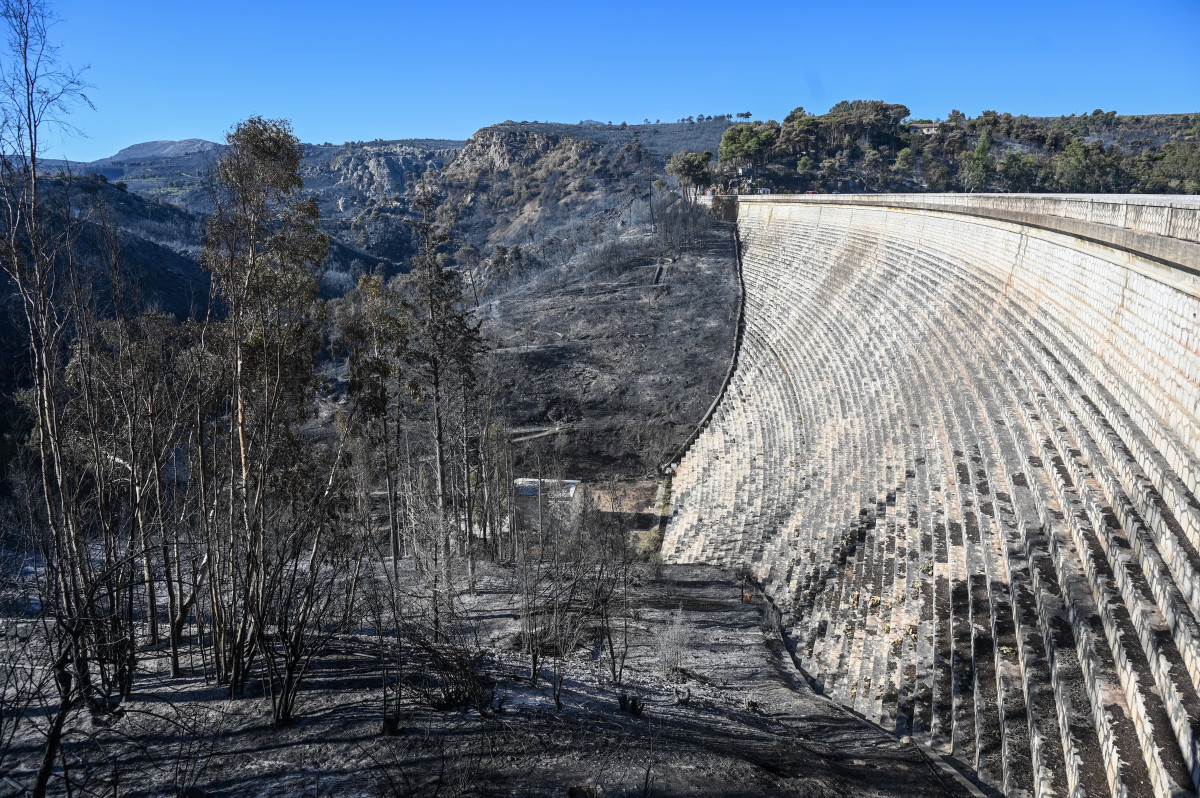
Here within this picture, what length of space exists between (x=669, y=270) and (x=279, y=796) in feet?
118

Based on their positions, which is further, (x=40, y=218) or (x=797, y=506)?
(x=797, y=506)

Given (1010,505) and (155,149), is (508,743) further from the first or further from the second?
(155,149)

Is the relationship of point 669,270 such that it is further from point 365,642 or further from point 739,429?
point 365,642

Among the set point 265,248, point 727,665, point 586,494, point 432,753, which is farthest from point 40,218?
point 586,494

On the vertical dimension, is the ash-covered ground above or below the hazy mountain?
below

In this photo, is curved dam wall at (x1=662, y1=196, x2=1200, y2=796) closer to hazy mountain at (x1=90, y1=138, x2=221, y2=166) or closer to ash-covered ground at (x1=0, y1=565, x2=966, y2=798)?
ash-covered ground at (x1=0, y1=565, x2=966, y2=798)

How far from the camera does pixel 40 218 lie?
231 inches

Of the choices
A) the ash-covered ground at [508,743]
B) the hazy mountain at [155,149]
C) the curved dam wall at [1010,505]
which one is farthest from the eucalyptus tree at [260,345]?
the hazy mountain at [155,149]

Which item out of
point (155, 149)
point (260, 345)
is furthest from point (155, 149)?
point (260, 345)

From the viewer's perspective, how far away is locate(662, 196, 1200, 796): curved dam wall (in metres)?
4.56

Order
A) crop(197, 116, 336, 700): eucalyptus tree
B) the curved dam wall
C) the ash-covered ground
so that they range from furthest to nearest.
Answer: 1. crop(197, 116, 336, 700): eucalyptus tree
2. the ash-covered ground
3. the curved dam wall

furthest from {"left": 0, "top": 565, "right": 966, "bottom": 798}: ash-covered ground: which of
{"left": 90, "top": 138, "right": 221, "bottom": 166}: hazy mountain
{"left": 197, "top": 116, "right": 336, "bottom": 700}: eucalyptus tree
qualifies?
{"left": 90, "top": 138, "right": 221, "bottom": 166}: hazy mountain

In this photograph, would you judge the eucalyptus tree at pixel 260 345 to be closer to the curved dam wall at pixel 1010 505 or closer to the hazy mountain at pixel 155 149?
the curved dam wall at pixel 1010 505

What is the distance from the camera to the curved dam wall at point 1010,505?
456 centimetres
